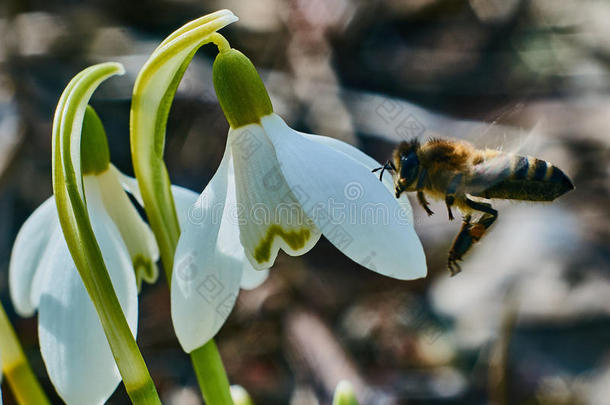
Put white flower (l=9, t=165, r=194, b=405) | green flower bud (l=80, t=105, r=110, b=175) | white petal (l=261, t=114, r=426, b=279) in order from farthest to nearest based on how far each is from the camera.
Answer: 1. green flower bud (l=80, t=105, r=110, b=175)
2. white flower (l=9, t=165, r=194, b=405)
3. white petal (l=261, t=114, r=426, b=279)

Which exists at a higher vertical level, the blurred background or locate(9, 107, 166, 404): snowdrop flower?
locate(9, 107, 166, 404): snowdrop flower

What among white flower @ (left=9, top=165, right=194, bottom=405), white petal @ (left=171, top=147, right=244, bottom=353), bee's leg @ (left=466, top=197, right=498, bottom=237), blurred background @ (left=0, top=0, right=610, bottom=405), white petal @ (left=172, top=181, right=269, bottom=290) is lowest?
blurred background @ (left=0, top=0, right=610, bottom=405)

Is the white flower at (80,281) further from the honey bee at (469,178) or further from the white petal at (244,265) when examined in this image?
the honey bee at (469,178)

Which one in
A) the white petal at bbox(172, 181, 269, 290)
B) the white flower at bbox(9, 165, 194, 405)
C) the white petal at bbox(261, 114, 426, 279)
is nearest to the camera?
the white petal at bbox(261, 114, 426, 279)

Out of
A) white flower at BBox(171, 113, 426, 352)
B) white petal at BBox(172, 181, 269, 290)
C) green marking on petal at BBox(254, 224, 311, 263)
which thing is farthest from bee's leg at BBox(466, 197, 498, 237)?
white petal at BBox(172, 181, 269, 290)

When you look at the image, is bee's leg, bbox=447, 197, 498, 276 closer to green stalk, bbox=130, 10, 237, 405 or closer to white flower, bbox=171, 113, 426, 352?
white flower, bbox=171, 113, 426, 352

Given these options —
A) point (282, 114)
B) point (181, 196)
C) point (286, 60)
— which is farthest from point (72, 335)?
A: point (286, 60)

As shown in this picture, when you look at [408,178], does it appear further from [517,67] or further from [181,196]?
[517,67]
